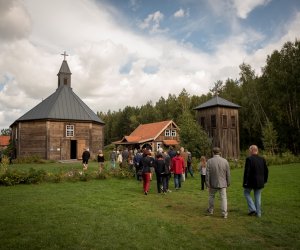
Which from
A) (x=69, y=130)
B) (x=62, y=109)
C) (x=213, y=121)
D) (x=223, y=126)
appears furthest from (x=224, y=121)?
(x=62, y=109)

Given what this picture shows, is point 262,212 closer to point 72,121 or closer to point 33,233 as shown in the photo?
point 33,233

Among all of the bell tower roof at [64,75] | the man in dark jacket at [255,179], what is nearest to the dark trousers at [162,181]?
the man in dark jacket at [255,179]

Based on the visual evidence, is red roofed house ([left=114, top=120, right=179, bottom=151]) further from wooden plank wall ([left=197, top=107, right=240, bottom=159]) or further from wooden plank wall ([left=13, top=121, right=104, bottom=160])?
wooden plank wall ([left=13, top=121, right=104, bottom=160])

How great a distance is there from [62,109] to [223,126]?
20.8 meters

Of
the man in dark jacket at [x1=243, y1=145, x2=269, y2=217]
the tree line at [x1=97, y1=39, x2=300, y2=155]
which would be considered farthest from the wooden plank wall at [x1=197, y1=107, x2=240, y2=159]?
the man in dark jacket at [x1=243, y1=145, x2=269, y2=217]

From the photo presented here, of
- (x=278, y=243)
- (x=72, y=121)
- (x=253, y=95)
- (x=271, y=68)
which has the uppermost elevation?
(x=271, y=68)

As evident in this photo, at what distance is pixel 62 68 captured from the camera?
43969 millimetres

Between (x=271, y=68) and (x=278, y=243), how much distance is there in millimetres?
41806

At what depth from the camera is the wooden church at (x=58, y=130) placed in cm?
3616

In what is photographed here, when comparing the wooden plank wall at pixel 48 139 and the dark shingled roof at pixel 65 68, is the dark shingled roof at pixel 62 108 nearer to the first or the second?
the dark shingled roof at pixel 65 68

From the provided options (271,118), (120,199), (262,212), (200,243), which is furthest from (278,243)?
(271,118)

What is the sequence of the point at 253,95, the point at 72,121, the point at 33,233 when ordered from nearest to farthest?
the point at 33,233 < the point at 72,121 < the point at 253,95

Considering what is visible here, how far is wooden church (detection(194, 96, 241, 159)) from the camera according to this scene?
38.2 meters

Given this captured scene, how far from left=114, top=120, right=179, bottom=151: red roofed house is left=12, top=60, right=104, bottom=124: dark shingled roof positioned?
12.7 metres
